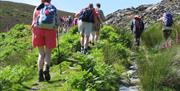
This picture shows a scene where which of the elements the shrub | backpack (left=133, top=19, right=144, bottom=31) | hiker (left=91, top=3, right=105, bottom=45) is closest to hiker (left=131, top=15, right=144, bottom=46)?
backpack (left=133, top=19, right=144, bottom=31)

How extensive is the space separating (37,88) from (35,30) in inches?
50.2

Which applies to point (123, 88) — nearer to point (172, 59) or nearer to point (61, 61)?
point (172, 59)

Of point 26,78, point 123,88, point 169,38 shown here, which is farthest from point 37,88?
point 169,38

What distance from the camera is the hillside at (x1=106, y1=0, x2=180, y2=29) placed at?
37562 mm

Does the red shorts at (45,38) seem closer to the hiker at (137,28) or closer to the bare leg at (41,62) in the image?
the bare leg at (41,62)

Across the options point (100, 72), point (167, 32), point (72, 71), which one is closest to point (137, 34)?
point (167, 32)

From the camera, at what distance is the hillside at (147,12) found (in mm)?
37562

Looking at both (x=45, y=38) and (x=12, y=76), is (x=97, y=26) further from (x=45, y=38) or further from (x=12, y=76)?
(x=12, y=76)

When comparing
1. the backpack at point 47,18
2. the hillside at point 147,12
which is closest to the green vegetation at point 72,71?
the backpack at point 47,18

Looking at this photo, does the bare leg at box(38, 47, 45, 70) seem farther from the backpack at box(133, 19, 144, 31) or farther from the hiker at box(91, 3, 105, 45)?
the backpack at box(133, 19, 144, 31)

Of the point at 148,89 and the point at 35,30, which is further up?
the point at 35,30

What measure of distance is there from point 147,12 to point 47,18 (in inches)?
1145

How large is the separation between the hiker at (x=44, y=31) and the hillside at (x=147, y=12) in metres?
24.0

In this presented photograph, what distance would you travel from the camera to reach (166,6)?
4066 cm
